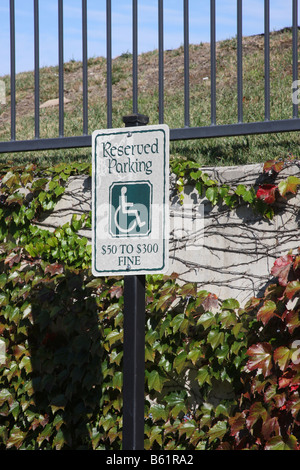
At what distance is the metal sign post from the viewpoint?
80.2 inches

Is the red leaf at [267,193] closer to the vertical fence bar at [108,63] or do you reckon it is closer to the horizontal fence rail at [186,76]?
the horizontal fence rail at [186,76]

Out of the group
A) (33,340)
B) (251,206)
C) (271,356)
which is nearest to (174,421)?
(271,356)

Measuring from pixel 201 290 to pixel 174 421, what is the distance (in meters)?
Answer: 0.77

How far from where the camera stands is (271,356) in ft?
10.4

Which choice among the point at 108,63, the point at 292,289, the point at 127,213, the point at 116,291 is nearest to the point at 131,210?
the point at 127,213

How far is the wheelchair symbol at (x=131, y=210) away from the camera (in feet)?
6.84

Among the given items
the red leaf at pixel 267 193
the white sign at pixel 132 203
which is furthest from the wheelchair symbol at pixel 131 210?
the red leaf at pixel 267 193

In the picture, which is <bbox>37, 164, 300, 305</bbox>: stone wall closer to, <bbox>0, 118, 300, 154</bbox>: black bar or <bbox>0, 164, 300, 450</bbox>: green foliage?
<bbox>0, 164, 300, 450</bbox>: green foliage

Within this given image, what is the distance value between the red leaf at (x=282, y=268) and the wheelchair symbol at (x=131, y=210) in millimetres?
1321

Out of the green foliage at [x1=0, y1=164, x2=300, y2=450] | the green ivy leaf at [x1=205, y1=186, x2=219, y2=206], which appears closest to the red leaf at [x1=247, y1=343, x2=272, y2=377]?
the green foliage at [x1=0, y1=164, x2=300, y2=450]

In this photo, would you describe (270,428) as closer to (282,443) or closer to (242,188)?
(282,443)

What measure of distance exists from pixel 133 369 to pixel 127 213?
0.53 meters
